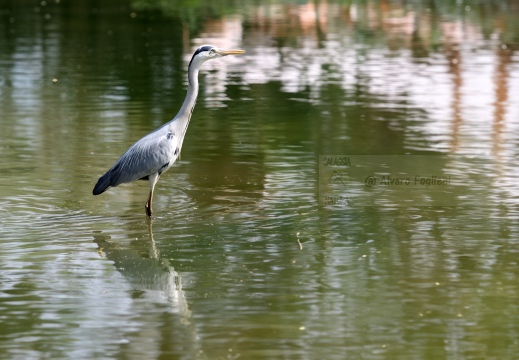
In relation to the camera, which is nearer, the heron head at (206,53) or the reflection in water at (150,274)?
the reflection in water at (150,274)

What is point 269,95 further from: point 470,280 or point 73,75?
point 470,280

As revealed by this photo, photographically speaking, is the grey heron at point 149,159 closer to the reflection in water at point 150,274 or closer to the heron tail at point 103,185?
the heron tail at point 103,185

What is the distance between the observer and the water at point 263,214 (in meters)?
8.26

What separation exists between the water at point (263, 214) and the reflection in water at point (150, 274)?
0.02m

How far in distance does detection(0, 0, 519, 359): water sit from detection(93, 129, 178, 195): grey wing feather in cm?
35

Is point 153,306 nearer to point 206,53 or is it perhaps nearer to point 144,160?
point 144,160

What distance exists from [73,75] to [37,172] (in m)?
8.03

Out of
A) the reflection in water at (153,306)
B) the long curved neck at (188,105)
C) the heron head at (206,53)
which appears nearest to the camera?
the reflection in water at (153,306)

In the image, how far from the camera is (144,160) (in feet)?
38.2

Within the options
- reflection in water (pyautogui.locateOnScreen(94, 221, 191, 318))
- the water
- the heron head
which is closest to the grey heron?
the water

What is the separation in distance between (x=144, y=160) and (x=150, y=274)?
6.80ft

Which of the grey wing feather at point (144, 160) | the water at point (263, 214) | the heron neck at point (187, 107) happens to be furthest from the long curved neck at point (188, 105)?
the water at point (263, 214)

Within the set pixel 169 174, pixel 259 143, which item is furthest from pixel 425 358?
pixel 259 143

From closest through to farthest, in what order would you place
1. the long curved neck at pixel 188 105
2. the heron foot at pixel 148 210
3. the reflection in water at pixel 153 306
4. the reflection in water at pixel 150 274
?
the reflection in water at pixel 153 306 < the reflection in water at pixel 150 274 < the heron foot at pixel 148 210 < the long curved neck at pixel 188 105
